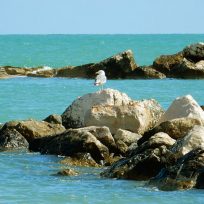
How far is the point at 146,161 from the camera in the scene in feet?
63.4

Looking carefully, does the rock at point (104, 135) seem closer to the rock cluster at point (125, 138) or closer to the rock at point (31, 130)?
the rock cluster at point (125, 138)

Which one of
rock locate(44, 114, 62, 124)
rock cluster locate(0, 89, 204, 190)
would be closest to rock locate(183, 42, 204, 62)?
rock locate(44, 114, 62, 124)

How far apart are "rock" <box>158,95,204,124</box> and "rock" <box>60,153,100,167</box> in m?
2.79

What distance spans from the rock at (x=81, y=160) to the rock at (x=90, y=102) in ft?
10.3

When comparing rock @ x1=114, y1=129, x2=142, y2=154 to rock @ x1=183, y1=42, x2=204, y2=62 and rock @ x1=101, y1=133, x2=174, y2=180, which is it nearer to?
rock @ x1=101, y1=133, x2=174, y2=180

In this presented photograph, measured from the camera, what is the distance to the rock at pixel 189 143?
19250 millimetres

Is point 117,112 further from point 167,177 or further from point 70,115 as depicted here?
point 167,177

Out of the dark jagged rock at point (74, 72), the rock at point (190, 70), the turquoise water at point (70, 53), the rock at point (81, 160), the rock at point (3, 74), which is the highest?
the rock at point (81, 160)

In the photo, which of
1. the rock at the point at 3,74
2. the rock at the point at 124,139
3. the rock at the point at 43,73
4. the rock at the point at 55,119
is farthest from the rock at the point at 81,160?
the rock at the point at 43,73

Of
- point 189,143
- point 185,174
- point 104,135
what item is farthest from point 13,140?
point 185,174

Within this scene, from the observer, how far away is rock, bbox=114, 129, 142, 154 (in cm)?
2253

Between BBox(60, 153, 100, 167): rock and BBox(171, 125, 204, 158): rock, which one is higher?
BBox(171, 125, 204, 158): rock

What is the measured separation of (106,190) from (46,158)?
16.0 ft

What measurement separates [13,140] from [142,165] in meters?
6.16
